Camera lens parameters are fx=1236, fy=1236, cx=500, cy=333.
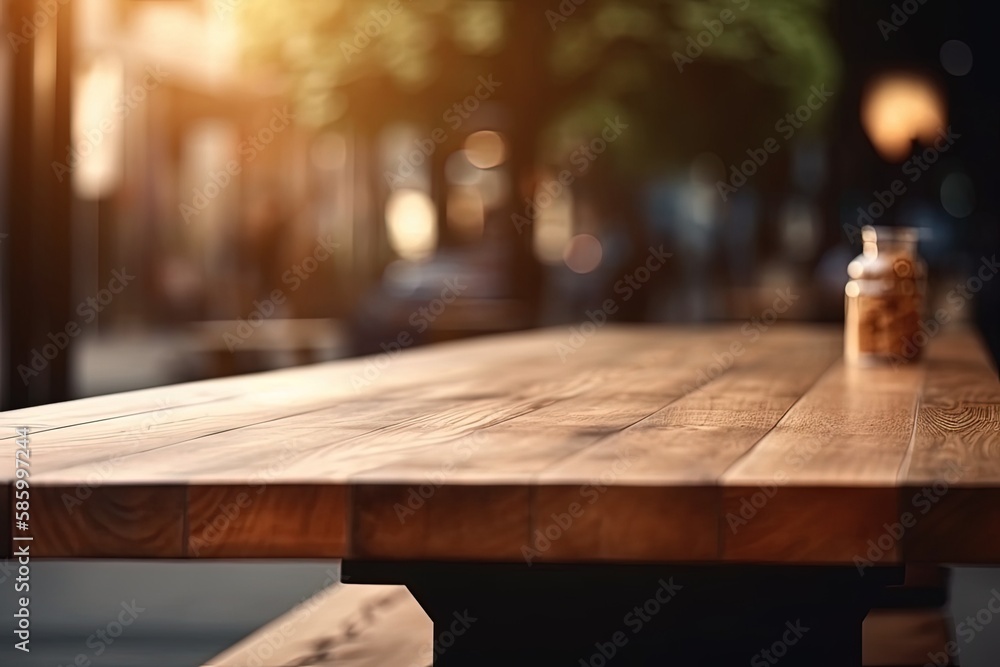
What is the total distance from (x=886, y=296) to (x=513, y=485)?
1504 mm

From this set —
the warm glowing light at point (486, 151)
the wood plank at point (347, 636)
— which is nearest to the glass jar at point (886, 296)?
the wood plank at point (347, 636)

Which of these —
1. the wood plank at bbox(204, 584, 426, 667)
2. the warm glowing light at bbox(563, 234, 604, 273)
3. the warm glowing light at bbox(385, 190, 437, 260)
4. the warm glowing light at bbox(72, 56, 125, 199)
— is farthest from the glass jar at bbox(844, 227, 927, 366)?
the warm glowing light at bbox(385, 190, 437, 260)

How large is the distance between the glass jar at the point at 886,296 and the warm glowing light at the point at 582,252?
15.8m

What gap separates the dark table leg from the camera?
4.18 ft

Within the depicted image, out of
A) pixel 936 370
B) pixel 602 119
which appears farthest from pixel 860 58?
pixel 936 370

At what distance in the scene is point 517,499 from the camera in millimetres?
860

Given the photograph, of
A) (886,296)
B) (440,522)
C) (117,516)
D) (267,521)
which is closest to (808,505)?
(440,522)

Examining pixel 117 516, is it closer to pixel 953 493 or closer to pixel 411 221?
pixel 953 493

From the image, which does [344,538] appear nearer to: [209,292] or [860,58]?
[860,58]

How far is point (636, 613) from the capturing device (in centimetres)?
129

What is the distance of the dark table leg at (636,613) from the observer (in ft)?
4.18

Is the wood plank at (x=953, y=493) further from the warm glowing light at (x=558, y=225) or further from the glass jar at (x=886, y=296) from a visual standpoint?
the warm glowing light at (x=558, y=225)

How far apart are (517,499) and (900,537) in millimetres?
259

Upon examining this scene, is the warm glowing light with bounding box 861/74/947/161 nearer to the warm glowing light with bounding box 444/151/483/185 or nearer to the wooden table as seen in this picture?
the wooden table
